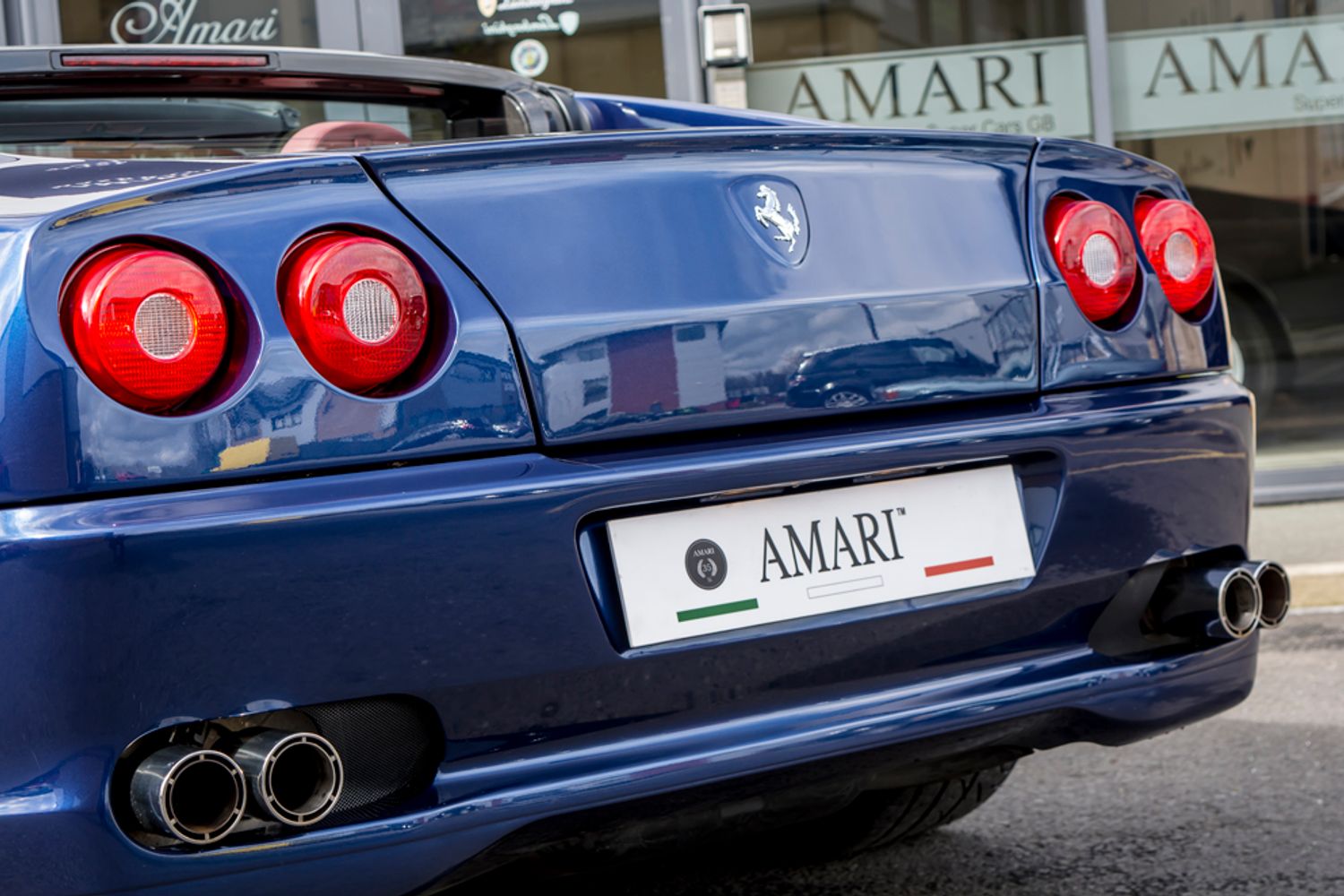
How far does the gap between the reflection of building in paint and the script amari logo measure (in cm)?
15

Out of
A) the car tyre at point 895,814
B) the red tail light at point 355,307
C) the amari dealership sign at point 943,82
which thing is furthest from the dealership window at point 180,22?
the red tail light at point 355,307

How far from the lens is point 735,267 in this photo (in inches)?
71.1

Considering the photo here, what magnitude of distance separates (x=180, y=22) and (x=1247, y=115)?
452cm

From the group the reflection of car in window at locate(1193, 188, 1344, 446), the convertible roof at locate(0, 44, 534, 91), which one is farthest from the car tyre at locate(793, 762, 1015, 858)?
the reflection of car in window at locate(1193, 188, 1344, 446)

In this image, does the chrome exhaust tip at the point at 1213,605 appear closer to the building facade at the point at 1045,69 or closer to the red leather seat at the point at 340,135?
the red leather seat at the point at 340,135

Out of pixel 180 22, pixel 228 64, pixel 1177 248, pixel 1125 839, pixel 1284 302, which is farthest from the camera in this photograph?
pixel 180 22

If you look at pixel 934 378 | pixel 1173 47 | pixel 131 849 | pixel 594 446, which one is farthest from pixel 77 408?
pixel 1173 47

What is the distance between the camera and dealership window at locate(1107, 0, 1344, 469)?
680 centimetres

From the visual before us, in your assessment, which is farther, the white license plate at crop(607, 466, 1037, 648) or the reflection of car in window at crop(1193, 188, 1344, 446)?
the reflection of car in window at crop(1193, 188, 1344, 446)

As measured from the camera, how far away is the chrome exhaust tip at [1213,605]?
205 centimetres

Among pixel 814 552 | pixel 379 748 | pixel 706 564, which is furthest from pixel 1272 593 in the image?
pixel 379 748

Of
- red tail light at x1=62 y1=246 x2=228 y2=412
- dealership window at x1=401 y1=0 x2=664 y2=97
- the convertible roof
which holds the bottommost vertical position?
red tail light at x1=62 y1=246 x2=228 y2=412

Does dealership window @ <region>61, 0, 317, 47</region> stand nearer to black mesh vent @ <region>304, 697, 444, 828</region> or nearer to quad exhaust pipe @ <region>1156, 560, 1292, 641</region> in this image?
quad exhaust pipe @ <region>1156, 560, 1292, 641</region>

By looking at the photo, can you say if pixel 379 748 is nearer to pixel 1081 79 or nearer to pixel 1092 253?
pixel 1092 253
